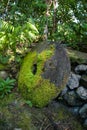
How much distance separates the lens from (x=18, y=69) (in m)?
4.12

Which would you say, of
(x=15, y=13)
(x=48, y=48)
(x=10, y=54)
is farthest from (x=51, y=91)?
(x=15, y=13)

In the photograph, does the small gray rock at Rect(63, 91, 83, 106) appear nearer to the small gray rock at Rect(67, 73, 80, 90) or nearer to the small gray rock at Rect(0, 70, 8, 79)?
the small gray rock at Rect(67, 73, 80, 90)

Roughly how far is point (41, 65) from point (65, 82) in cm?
44

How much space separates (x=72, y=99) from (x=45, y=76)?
608mm

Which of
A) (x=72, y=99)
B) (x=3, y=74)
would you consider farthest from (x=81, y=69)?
(x=3, y=74)

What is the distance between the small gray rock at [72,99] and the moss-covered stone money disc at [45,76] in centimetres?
26

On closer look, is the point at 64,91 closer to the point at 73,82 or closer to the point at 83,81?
the point at 73,82

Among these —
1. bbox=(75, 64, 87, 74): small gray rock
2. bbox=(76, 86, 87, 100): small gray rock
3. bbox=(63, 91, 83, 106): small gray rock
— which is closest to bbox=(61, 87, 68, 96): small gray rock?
bbox=(63, 91, 83, 106): small gray rock

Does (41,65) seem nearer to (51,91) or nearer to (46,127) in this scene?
(51,91)

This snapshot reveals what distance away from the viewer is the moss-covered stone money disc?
370cm

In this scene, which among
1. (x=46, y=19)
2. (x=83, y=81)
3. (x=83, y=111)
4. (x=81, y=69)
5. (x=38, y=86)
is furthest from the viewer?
(x=46, y=19)

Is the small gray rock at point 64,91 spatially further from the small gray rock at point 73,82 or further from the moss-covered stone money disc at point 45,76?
the moss-covered stone money disc at point 45,76

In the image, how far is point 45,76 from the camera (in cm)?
370

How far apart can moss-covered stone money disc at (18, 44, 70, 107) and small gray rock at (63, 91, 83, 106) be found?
0.84ft
